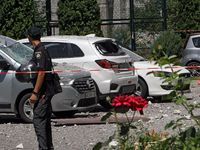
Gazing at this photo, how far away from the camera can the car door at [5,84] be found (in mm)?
7355

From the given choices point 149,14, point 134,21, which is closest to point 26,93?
point 134,21

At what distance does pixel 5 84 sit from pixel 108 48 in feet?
8.26

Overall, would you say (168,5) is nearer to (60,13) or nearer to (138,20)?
(138,20)

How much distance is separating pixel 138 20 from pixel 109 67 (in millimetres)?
9733

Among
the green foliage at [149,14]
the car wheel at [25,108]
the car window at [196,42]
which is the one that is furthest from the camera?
the green foliage at [149,14]

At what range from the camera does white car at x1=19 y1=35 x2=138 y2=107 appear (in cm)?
845

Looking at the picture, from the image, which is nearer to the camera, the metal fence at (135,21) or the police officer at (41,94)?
the police officer at (41,94)

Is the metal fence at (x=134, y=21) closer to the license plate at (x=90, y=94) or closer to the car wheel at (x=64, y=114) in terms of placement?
the car wheel at (x=64, y=114)

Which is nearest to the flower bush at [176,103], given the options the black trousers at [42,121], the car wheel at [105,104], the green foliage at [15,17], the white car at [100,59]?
the black trousers at [42,121]

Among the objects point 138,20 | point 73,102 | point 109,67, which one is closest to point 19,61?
point 73,102

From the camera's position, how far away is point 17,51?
7.94 metres

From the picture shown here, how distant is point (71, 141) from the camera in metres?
6.04

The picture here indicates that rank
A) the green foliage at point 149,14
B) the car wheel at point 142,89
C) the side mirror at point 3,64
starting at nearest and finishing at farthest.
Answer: the side mirror at point 3,64
the car wheel at point 142,89
the green foliage at point 149,14

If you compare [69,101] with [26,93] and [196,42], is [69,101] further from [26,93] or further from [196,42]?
[196,42]
